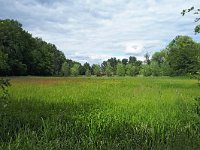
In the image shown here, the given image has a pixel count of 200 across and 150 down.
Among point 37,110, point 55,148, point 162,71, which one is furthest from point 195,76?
point 162,71

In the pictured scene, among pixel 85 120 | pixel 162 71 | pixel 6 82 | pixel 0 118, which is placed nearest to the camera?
pixel 6 82

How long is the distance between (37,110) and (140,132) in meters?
6.83

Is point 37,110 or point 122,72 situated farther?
point 122,72

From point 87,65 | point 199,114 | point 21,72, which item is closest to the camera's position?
point 199,114

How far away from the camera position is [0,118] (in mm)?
11086

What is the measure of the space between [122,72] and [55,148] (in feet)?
530

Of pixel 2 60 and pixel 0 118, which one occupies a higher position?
pixel 2 60

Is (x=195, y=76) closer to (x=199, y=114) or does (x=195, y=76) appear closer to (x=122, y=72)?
(x=199, y=114)

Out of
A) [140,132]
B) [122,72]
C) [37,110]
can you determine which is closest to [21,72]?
[37,110]

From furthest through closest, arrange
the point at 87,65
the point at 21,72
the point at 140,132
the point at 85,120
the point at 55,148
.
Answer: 1. the point at 87,65
2. the point at 21,72
3. the point at 85,120
4. the point at 140,132
5. the point at 55,148

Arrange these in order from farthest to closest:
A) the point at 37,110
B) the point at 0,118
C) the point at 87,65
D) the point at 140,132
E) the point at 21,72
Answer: the point at 87,65 → the point at 21,72 → the point at 37,110 → the point at 0,118 → the point at 140,132

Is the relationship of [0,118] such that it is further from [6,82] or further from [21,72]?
[21,72]

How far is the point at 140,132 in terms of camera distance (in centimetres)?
956

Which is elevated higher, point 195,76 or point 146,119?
point 195,76
